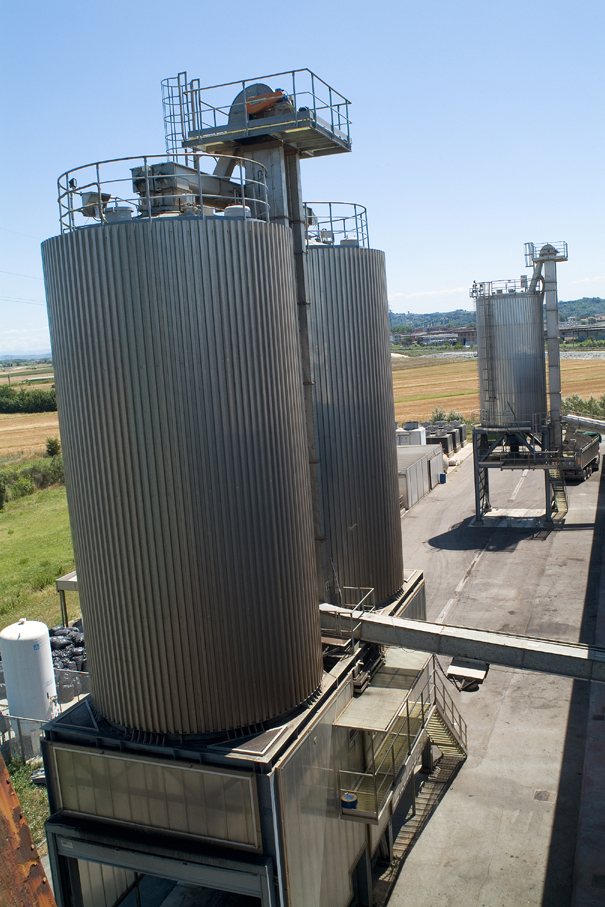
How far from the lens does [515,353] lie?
34.8 metres

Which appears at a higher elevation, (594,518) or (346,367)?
(346,367)

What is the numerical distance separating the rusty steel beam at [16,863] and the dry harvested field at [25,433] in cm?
6153

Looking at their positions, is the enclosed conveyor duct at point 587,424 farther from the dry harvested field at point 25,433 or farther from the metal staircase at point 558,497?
the dry harvested field at point 25,433

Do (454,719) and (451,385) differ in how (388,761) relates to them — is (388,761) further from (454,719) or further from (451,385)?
(451,385)

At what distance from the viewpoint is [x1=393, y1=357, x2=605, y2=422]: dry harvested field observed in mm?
82750

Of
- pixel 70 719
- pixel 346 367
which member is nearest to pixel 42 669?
pixel 70 719

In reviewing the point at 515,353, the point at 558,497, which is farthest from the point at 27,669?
the point at 558,497

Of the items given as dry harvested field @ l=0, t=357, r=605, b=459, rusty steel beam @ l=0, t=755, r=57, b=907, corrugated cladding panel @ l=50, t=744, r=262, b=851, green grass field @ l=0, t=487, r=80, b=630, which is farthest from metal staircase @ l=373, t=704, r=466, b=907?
dry harvested field @ l=0, t=357, r=605, b=459

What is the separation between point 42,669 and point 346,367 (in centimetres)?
1159

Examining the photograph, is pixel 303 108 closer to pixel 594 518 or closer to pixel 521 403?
pixel 521 403

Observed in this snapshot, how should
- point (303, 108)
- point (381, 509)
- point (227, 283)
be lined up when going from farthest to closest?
point (381, 509)
point (303, 108)
point (227, 283)

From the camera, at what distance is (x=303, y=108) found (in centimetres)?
1128

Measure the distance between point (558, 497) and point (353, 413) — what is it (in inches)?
1121

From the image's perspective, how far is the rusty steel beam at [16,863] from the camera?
3.73 meters
